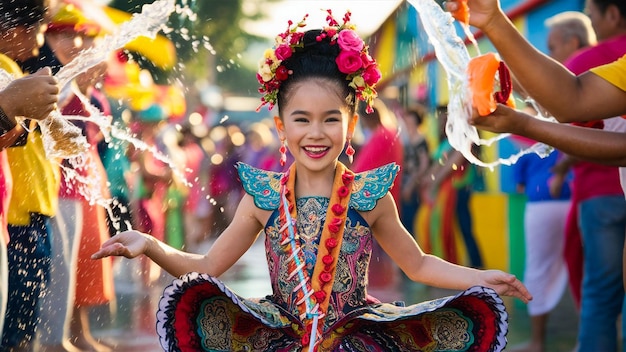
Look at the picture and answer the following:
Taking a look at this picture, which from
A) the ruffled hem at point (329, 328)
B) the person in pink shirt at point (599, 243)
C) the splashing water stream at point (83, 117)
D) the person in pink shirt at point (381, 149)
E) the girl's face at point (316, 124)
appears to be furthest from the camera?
the person in pink shirt at point (381, 149)

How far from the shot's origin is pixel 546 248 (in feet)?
21.5

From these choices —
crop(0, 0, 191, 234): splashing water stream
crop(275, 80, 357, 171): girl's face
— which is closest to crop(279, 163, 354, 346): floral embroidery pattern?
crop(275, 80, 357, 171): girl's face

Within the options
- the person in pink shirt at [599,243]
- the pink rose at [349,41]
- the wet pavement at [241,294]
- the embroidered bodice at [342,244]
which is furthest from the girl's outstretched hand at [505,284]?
the wet pavement at [241,294]

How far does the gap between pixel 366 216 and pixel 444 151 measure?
520 cm

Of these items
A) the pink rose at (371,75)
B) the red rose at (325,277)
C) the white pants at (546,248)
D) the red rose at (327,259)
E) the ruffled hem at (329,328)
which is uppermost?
the pink rose at (371,75)

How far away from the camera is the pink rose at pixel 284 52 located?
3615mm

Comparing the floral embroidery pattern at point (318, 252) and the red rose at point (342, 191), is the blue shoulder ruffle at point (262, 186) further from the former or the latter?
the red rose at point (342, 191)

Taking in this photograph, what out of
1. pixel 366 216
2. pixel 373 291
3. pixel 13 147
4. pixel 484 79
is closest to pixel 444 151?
pixel 373 291

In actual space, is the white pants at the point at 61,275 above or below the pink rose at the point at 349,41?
below

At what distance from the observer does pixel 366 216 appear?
3.58 meters

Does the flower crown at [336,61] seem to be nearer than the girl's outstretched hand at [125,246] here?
No

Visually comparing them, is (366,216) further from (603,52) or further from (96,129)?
(96,129)

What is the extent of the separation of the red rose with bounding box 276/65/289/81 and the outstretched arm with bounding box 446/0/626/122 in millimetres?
673

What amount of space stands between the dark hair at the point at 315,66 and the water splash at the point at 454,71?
0.38m
